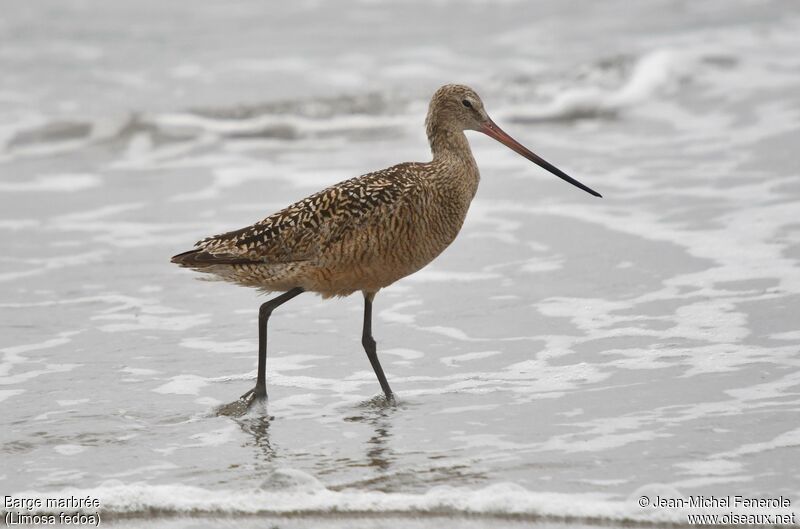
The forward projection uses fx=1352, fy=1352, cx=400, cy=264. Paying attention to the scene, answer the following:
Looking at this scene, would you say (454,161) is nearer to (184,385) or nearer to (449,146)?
(449,146)

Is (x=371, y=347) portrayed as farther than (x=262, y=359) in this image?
Yes

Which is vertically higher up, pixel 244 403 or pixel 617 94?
pixel 617 94

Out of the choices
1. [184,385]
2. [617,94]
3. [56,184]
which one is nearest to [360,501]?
[184,385]

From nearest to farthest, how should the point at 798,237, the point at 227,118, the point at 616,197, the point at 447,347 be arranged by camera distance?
the point at 447,347
the point at 798,237
the point at 616,197
the point at 227,118

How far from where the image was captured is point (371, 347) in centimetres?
652

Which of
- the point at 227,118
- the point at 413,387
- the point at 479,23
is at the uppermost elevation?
the point at 479,23

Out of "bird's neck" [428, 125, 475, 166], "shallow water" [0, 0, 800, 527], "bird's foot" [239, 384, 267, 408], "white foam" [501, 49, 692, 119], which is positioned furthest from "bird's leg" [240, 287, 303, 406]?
"white foam" [501, 49, 692, 119]

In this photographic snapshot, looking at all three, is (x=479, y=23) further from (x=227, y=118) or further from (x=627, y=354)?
A: (x=627, y=354)

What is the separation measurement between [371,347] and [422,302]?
1542 mm

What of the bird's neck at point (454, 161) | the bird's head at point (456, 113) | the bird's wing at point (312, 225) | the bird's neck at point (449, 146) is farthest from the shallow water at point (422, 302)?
the bird's head at point (456, 113)

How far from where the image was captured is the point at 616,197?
10039 mm

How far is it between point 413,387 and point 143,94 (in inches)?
367

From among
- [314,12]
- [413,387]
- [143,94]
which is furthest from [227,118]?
[413,387]

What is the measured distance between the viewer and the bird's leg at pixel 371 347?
248 inches
